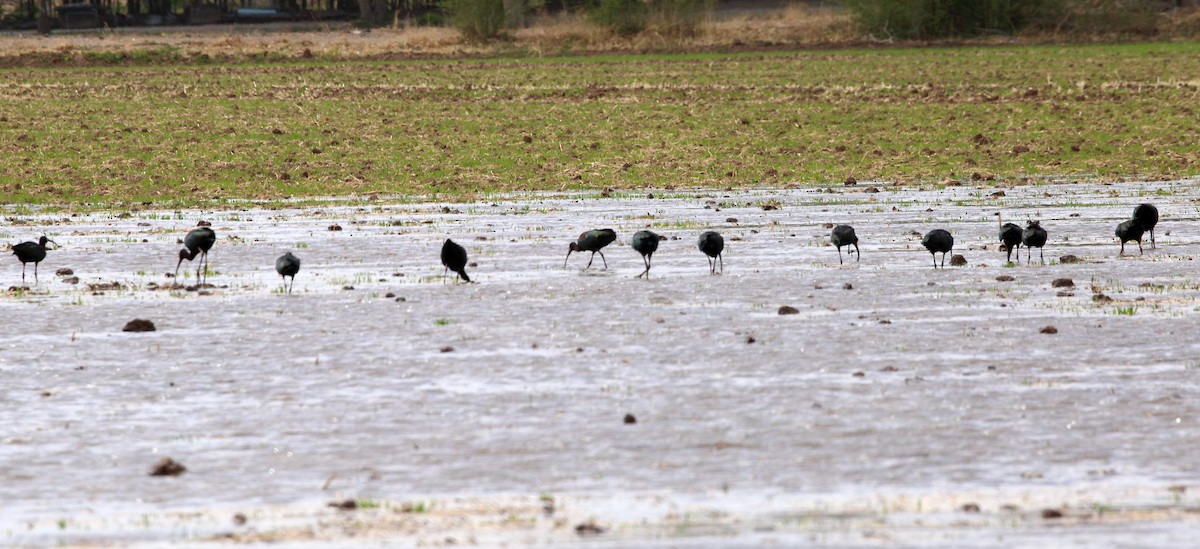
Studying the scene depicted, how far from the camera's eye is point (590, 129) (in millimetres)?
31203

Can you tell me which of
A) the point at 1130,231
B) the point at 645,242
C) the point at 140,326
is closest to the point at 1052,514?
Result: the point at 140,326

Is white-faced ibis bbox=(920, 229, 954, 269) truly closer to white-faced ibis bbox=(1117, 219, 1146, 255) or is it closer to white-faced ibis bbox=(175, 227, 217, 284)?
white-faced ibis bbox=(1117, 219, 1146, 255)

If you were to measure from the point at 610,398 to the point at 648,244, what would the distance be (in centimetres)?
456

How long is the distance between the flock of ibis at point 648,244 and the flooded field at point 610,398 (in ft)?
0.66

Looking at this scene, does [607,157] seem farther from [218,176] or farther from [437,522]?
[437,522]

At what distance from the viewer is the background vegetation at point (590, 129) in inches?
947

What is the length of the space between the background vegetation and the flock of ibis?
835 centimetres

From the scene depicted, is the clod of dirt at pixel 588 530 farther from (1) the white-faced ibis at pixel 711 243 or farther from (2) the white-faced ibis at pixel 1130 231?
(2) the white-faced ibis at pixel 1130 231

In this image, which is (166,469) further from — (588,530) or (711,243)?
(711,243)

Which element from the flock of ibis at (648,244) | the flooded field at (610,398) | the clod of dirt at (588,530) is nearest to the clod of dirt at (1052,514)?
the flooded field at (610,398)

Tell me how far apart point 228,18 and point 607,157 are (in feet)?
212

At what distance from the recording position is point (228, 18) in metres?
87.2

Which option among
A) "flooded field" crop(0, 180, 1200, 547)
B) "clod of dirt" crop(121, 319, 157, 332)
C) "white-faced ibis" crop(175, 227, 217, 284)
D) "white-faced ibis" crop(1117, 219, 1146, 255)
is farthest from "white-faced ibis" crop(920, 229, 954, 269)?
"clod of dirt" crop(121, 319, 157, 332)

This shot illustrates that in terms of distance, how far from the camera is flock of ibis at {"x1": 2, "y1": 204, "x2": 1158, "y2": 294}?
13.1 metres
